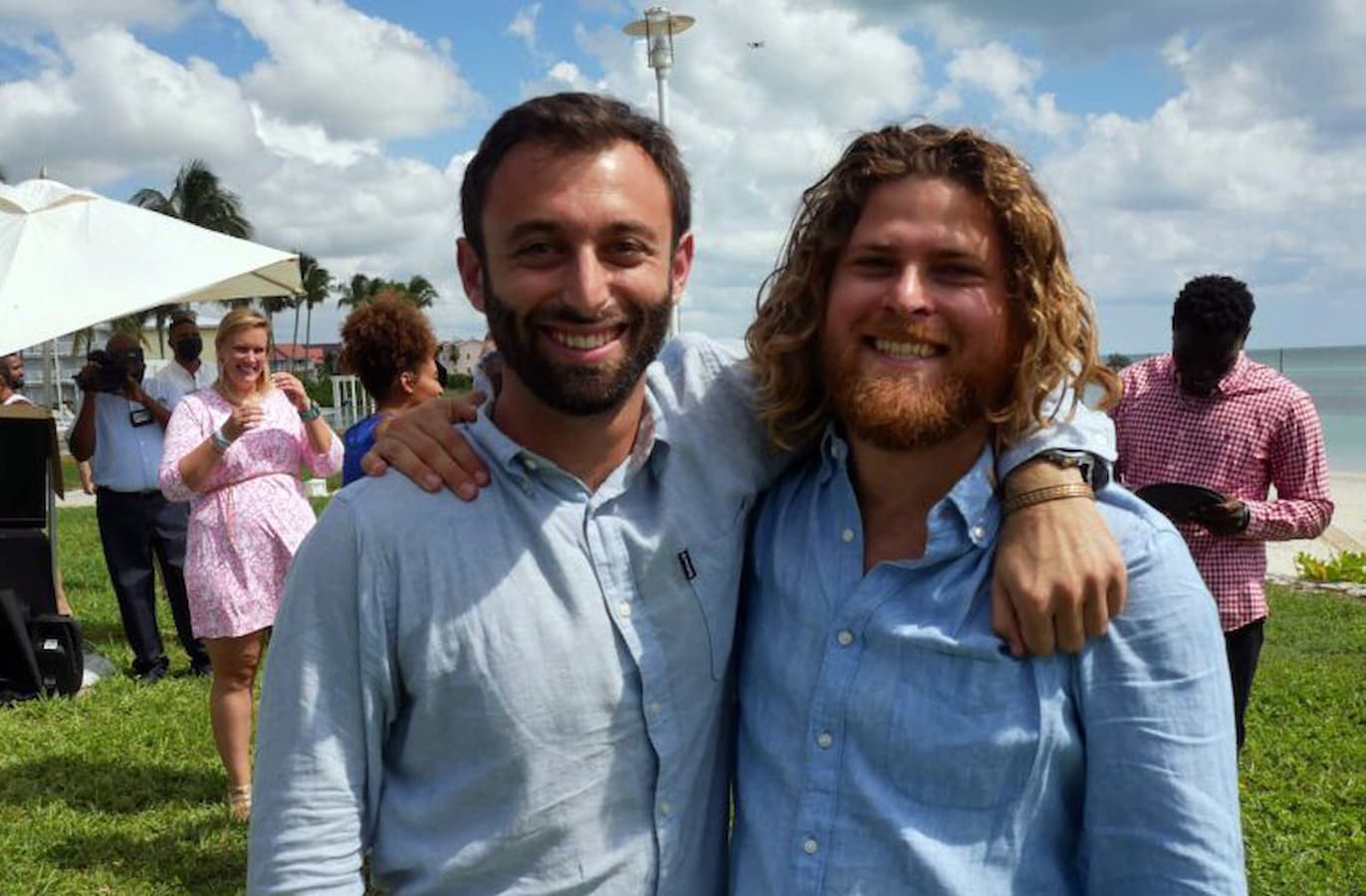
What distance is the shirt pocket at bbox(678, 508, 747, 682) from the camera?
74.4 inches

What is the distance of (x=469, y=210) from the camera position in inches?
76.2

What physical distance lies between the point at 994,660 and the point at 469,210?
110 centimetres

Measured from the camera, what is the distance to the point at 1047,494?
174cm

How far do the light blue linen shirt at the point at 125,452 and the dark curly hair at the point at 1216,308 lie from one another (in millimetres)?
5797

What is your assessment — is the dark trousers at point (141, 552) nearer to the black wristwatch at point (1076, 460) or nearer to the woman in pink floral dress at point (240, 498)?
the woman in pink floral dress at point (240, 498)

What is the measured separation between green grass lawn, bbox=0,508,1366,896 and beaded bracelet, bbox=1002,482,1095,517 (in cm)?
333

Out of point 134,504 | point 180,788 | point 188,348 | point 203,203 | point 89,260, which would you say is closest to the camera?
point 180,788

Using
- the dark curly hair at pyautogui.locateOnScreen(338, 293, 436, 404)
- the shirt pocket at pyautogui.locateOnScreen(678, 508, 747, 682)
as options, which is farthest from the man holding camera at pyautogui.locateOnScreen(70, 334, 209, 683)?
the shirt pocket at pyautogui.locateOnScreen(678, 508, 747, 682)

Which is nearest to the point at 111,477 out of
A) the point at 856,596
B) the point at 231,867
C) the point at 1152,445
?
the point at 231,867

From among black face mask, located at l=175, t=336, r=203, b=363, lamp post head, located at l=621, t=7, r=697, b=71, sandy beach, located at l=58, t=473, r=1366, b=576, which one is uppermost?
lamp post head, located at l=621, t=7, r=697, b=71

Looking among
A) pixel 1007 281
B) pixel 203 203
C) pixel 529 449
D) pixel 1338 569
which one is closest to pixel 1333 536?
pixel 1338 569

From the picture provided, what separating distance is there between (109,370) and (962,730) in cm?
695

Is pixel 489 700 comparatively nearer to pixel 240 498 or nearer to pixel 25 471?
pixel 240 498

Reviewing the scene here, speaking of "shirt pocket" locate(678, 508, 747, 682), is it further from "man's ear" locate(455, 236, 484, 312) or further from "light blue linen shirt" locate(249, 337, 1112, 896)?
"man's ear" locate(455, 236, 484, 312)
